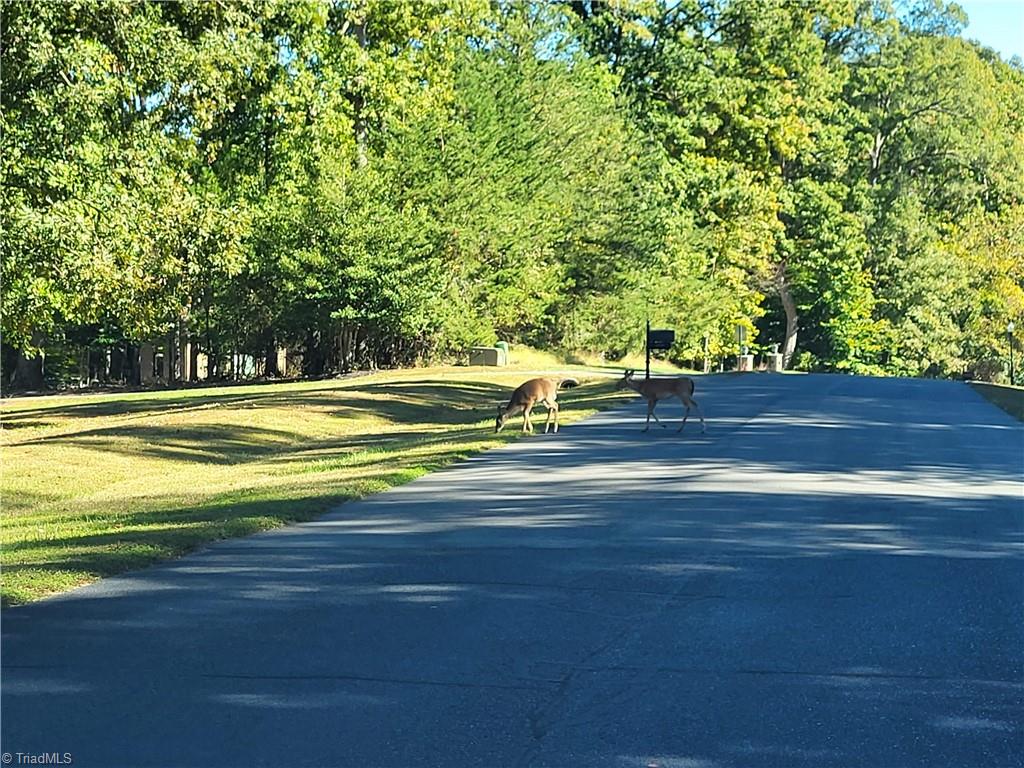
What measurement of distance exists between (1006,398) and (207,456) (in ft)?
62.2

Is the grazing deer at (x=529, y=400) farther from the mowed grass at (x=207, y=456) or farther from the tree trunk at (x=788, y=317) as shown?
the tree trunk at (x=788, y=317)

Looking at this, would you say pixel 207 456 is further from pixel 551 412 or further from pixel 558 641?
pixel 558 641

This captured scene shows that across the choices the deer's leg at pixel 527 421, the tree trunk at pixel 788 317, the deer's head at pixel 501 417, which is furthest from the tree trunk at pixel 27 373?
the tree trunk at pixel 788 317

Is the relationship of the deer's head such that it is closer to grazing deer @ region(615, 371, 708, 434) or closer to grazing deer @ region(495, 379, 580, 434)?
grazing deer @ region(495, 379, 580, 434)

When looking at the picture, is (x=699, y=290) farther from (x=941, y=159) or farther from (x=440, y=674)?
(x=440, y=674)

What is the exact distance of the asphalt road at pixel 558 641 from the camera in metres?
6.04

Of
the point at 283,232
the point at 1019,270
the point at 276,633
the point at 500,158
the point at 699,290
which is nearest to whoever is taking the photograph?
the point at 276,633

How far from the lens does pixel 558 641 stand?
7.75 m

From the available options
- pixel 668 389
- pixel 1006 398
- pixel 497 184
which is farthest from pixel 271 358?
pixel 668 389

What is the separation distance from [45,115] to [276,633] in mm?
17331

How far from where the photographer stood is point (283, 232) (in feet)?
134

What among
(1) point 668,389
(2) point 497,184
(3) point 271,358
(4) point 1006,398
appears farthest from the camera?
(3) point 271,358

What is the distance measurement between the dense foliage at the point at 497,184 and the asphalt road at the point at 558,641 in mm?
13946

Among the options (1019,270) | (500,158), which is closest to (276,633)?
(500,158)
